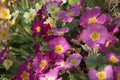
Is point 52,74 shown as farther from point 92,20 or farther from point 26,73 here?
point 92,20

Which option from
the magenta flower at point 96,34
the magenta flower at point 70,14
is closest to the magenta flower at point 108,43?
the magenta flower at point 96,34

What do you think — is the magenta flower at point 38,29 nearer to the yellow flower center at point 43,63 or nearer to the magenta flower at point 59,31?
the magenta flower at point 59,31

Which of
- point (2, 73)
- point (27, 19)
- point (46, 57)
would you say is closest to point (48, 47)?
point (46, 57)

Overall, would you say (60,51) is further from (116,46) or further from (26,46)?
Answer: (26,46)

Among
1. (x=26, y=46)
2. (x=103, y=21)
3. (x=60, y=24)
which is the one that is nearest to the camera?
(x=103, y=21)

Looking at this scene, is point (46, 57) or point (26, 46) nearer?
point (46, 57)

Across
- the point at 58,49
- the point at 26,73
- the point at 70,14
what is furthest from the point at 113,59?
the point at 26,73

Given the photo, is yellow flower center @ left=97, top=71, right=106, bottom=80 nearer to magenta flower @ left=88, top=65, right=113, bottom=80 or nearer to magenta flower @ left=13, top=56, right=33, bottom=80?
magenta flower @ left=88, top=65, right=113, bottom=80
